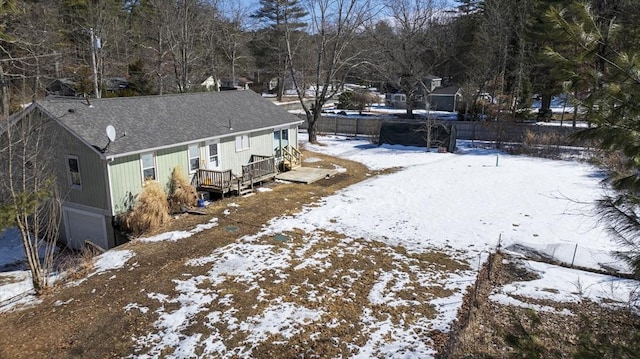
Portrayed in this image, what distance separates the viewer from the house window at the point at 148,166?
15012 mm

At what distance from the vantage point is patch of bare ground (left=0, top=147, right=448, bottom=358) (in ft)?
26.5

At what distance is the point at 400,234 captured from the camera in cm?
1380

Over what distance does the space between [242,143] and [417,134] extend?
44.4 feet

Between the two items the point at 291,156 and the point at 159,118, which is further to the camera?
the point at 291,156

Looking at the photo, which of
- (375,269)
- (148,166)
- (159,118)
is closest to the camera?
(375,269)

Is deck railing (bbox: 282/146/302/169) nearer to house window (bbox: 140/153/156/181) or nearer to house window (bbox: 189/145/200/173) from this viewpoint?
house window (bbox: 189/145/200/173)

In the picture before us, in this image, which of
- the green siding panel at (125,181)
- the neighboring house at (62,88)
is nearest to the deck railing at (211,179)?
the green siding panel at (125,181)

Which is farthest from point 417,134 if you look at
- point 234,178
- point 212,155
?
point 212,155

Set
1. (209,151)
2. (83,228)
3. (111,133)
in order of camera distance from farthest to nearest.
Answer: (209,151) → (83,228) → (111,133)

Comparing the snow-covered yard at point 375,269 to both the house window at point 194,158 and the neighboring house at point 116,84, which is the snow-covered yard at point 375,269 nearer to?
the house window at point 194,158

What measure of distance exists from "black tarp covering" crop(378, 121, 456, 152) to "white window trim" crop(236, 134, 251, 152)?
41.3 ft

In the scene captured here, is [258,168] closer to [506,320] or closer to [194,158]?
[194,158]

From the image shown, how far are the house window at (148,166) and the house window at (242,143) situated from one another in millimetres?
4480

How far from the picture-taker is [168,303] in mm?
9539
